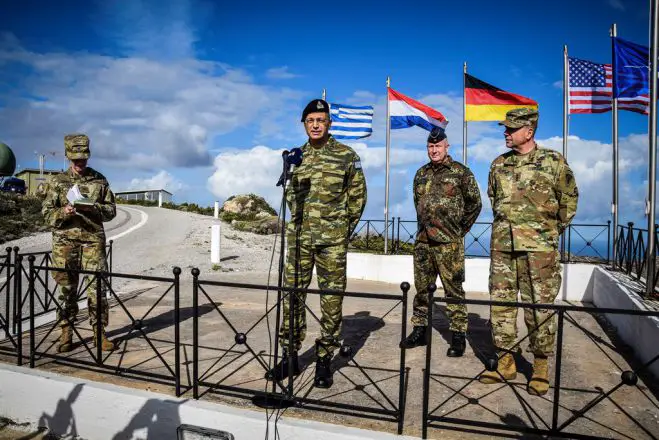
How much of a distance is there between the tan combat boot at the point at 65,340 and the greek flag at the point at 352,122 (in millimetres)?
7458

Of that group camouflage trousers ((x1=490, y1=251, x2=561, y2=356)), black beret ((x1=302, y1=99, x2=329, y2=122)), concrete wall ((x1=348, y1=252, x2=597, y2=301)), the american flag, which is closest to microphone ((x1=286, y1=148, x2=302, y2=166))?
black beret ((x1=302, y1=99, x2=329, y2=122))

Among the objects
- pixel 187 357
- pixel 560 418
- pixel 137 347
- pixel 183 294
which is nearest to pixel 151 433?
pixel 187 357

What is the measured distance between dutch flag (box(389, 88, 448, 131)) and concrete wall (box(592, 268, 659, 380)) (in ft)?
15.8

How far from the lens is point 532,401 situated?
374 centimetres

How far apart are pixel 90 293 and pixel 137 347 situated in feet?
2.52

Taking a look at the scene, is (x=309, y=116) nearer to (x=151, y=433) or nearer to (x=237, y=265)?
(x=151, y=433)

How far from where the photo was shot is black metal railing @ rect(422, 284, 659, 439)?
9.97ft

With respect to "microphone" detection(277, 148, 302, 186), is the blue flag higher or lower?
higher

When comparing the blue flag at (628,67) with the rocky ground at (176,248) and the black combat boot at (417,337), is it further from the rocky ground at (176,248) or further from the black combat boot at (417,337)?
the rocky ground at (176,248)

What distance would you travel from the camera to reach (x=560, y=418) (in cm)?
345

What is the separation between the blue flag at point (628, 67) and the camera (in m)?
8.16

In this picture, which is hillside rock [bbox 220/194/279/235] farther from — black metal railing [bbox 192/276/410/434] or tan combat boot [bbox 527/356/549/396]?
tan combat boot [bbox 527/356/549/396]

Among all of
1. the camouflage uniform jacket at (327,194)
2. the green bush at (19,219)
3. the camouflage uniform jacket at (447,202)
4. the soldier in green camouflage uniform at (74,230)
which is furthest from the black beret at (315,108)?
the green bush at (19,219)

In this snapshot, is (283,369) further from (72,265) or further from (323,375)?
(72,265)
